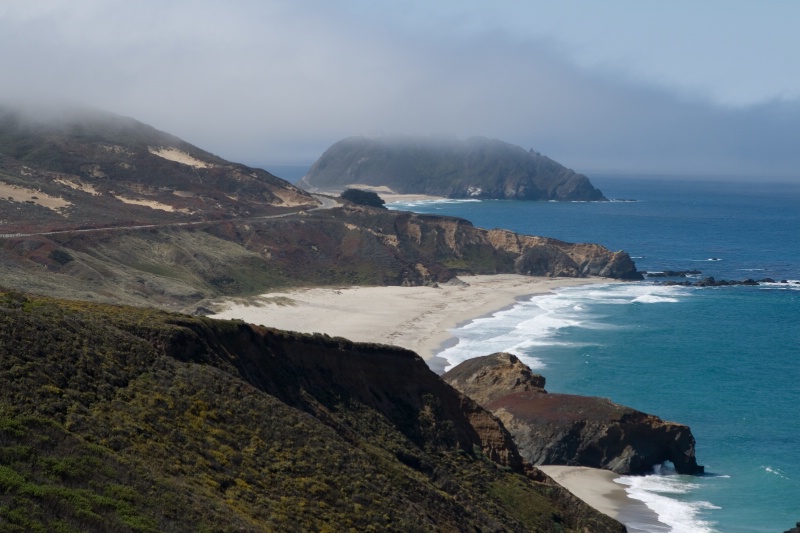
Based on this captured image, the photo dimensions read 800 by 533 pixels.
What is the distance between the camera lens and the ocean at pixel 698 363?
43750 mm

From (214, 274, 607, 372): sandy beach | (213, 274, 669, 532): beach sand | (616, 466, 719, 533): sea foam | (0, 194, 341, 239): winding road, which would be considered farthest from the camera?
(0, 194, 341, 239): winding road

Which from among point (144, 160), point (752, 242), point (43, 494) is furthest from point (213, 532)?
point (752, 242)

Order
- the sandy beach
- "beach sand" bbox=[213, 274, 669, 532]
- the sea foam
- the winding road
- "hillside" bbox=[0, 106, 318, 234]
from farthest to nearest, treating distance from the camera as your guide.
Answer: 1. "hillside" bbox=[0, 106, 318, 234]
2. the winding road
3. the sandy beach
4. "beach sand" bbox=[213, 274, 669, 532]
5. the sea foam

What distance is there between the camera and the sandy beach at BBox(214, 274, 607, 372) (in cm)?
7688

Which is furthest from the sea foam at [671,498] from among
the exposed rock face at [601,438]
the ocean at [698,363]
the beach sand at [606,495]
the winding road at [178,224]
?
the winding road at [178,224]

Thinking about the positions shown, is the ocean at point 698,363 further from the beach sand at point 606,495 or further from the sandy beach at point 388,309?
the sandy beach at point 388,309

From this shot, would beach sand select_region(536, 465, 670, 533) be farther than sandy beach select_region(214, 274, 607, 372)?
No

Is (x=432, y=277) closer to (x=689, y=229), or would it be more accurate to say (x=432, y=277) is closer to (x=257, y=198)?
(x=257, y=198)

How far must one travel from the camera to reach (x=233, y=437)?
80.9ft

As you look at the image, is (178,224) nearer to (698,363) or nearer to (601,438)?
(698,363)

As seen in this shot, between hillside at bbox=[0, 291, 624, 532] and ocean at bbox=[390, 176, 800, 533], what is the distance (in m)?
11.0

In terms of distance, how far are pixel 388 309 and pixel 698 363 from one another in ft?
96.8

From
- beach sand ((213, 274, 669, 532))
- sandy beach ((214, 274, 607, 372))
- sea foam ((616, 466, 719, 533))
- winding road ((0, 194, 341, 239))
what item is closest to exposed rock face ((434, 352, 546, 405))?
sea foam ((616, 466, 719, 533))

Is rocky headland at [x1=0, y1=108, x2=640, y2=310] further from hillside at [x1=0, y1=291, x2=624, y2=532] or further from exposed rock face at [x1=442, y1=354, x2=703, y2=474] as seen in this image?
hillside at [x1=0, y1=291, x2=624, y2=532]
